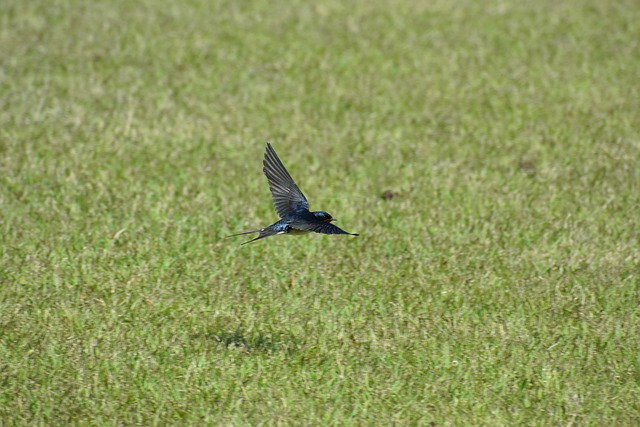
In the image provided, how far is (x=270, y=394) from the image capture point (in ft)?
17.2

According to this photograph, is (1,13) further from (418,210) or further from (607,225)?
(607,225)

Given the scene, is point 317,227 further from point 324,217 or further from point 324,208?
point 324,208

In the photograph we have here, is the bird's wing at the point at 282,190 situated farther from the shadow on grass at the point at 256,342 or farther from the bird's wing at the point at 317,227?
the shadow on grass at the point at 256,342

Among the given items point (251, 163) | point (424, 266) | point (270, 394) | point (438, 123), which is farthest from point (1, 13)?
point (270, 394)

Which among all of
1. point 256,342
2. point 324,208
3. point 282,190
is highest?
point 282,190

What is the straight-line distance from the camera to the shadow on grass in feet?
18.8

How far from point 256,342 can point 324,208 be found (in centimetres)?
240

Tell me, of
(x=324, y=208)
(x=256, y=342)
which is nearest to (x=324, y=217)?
(x=256, y=342)

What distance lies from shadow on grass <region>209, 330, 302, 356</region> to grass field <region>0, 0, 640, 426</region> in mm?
17

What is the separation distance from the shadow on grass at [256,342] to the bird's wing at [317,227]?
719 mm

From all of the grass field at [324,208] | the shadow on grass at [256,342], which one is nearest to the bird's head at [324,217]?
the grass field at [324,208]

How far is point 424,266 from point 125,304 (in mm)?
2210

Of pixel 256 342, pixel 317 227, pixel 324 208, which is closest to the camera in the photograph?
pixel 317 227

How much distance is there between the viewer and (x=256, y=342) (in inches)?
230
